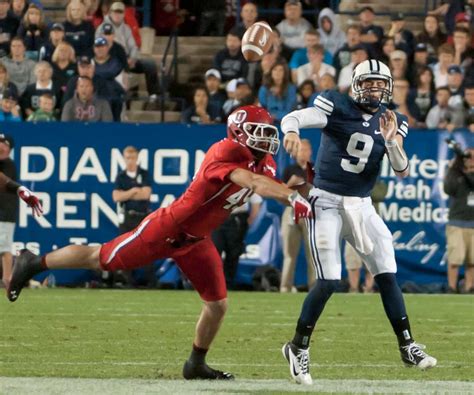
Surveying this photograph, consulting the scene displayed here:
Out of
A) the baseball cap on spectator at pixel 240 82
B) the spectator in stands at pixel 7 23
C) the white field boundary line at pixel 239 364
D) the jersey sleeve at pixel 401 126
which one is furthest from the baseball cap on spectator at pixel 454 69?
the white field boundary line at pixel 239 364

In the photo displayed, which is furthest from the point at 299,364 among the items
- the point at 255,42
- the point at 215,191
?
the point at 255,42

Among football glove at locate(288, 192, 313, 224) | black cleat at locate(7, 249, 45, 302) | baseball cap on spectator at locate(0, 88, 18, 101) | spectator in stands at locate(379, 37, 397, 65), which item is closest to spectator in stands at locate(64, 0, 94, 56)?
baseball cap on spectator at locate(0, 88, 18, 101)

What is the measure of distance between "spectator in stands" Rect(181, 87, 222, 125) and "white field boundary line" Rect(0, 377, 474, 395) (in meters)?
8.54

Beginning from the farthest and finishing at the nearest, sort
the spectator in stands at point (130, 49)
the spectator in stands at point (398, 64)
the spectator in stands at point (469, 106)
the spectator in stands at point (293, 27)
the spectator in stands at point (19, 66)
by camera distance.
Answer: the spectator in stands at point (130, 49) < the spectator in stands at point (293, 27) < the spectator in stands at point (19, 66) < the spectator in stands at point (398, 64) < the spectator in stands at point (469, 106)

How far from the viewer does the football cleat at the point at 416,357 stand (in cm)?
840

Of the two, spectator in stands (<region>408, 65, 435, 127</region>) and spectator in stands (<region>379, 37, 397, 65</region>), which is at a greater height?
spectator in stands (<region>379, 37, 397, 65</region>)

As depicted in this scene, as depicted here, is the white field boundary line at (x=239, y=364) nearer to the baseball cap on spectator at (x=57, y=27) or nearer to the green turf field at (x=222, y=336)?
the green turf field at (x=222, y=336)

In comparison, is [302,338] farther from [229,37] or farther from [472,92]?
[229,37]

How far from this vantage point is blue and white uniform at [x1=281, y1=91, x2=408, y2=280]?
849cm

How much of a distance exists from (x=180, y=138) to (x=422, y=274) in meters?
2.95

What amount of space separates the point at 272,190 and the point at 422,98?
30.3 ft

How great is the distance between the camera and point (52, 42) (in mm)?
17328

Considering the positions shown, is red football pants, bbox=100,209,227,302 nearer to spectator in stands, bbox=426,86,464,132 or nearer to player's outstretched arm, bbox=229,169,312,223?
player's outstretched arm, bbox=229,169,312,223

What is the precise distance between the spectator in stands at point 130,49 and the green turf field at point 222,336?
4134mm
